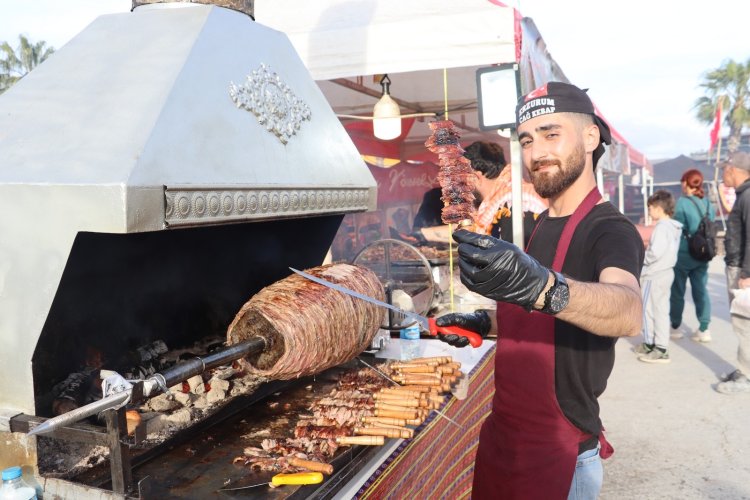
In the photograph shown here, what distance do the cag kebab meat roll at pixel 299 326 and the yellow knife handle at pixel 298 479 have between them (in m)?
0.61

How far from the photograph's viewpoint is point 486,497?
2459 mm

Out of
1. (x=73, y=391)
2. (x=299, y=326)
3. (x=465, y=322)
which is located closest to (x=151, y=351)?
(x=73, y=391)

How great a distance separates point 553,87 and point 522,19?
95.6 inches

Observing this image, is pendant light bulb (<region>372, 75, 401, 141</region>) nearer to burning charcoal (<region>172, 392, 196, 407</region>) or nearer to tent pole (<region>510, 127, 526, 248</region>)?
tent pole (<region>510, 127, 526, 248</region>)

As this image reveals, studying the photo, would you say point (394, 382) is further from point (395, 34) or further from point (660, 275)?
point (660, 275)

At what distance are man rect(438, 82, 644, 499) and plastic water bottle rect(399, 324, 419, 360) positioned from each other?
4.45ft

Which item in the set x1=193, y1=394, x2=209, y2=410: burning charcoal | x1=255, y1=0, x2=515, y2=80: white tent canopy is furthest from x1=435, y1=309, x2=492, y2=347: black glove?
x1=255, y1=0, x2=515, y2=80: white tent canopy

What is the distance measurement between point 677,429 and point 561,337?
4.04 meters

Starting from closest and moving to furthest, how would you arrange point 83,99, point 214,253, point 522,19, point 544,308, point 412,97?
1. point 544,308
2. point 83,99
3. point 214,253
4. point 522,19
5. point 412,97

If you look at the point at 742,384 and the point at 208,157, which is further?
the point at 742,384

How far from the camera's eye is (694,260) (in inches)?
312

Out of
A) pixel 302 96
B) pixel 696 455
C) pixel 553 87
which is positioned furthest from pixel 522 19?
pixel 696 455

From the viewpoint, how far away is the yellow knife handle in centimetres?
201

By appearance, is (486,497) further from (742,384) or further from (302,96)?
(742,384)
